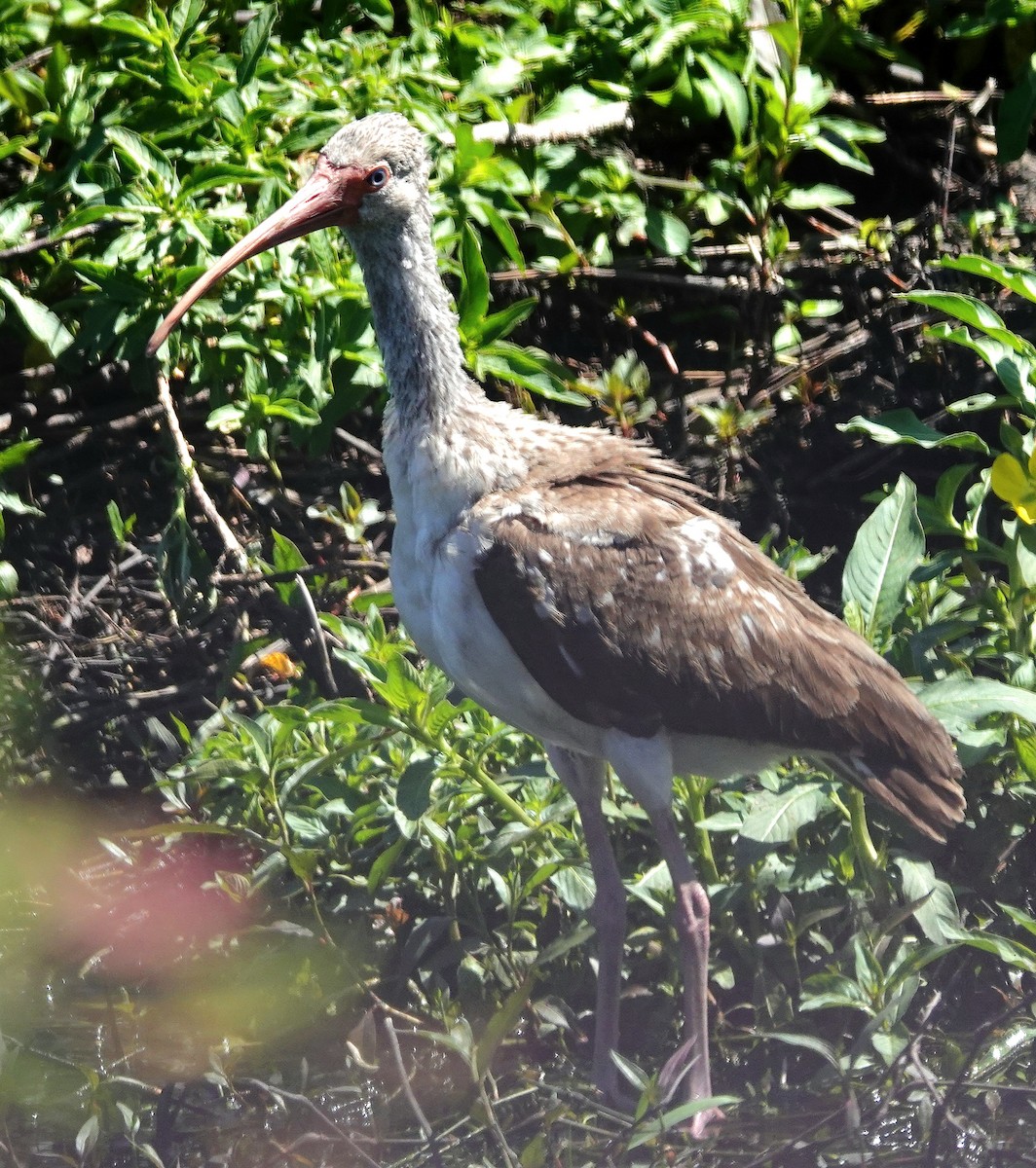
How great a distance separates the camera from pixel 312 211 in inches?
141

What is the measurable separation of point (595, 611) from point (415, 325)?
85cm

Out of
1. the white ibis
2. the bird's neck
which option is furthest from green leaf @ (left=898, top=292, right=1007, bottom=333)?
the bird's neck

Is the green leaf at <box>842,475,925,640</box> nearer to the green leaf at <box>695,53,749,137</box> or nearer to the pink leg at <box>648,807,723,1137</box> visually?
the pink leg at <box>648,807,723,1137</box>

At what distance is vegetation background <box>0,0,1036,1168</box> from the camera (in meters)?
3.42

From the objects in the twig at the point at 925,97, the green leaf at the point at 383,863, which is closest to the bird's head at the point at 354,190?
the green leaf at the point at 383,863

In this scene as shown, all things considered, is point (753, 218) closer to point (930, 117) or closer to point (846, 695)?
point (930, 117)

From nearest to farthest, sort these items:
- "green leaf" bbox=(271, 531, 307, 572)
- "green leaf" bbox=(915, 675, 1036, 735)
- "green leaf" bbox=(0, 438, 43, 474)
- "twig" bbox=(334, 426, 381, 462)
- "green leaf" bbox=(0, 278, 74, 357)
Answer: "green leaf" bbox=(915, 675, 1036, 735)
"green leaf" bbox=(0, 438, 43, 474)
"green leaf" bbox=(271, 531, 307, 572)
"green leaf" bbox=(0, 278, 74, 357)
"twig" bbox=(334, 426, 381, 462)

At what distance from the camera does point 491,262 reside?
4.74 metres

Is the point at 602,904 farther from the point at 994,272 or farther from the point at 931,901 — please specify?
the point at 994,272

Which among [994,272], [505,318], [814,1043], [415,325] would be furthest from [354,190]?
[814,1043]

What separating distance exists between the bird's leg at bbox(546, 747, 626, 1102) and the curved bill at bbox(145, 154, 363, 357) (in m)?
1.41

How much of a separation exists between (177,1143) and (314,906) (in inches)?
26.5

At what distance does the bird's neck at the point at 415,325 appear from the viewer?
362cm

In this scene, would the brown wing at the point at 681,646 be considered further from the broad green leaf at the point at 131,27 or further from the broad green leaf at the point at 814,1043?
the broad green leaf at the point at 131,27
